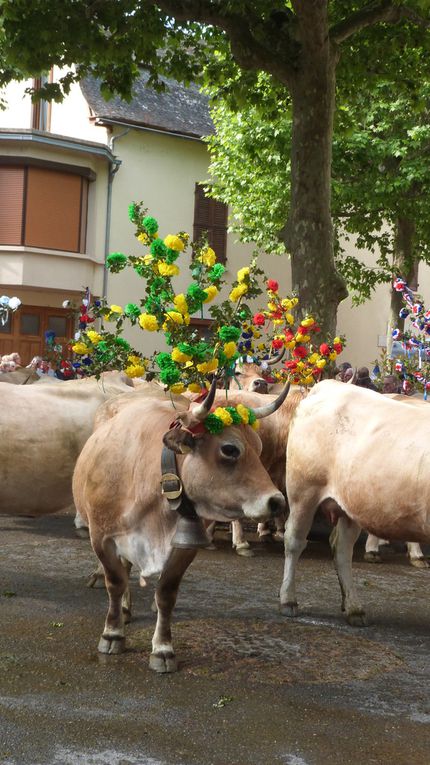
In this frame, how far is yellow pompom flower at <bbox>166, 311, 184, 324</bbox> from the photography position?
570cm

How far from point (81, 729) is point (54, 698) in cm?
45

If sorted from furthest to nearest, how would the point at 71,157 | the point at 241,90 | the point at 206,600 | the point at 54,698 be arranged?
the point at 71,157 < the point at 241,90 < the point at 206,600 < the point at 54,698

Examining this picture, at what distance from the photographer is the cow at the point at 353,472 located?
615 cm

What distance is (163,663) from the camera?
17.8 feet

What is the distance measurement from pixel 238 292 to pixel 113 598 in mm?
1998

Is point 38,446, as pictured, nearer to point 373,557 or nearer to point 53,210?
point 373,557

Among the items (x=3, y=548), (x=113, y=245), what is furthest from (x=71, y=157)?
(x=3, y=548)

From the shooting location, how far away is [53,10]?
1138 centimetres

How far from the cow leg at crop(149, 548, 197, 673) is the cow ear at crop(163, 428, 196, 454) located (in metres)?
0.55

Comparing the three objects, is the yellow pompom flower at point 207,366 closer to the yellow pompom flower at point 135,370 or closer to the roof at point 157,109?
the yellow pompom flower at point 135,370

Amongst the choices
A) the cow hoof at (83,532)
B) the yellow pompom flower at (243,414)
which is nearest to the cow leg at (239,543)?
the cow hoof at (83,532)

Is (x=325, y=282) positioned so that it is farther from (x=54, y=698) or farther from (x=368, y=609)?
(x=54, y=698)

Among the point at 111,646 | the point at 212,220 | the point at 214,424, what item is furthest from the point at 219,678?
the point at 212,220

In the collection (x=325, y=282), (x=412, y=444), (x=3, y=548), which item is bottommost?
(x=3, y=548)
